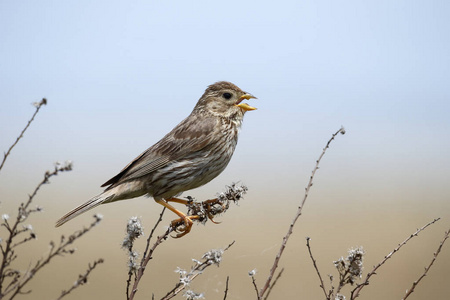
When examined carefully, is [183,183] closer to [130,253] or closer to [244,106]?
[244,106]

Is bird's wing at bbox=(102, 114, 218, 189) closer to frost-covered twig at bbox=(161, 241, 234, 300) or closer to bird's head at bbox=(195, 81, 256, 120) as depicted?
bird's head at bbox=(195, 81, 256, 120)

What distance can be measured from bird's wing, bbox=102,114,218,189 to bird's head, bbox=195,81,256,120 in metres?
0.21

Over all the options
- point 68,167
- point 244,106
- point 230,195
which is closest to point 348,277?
point 230,195

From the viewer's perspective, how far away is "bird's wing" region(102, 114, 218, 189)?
521cm

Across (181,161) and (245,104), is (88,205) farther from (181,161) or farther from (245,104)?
(245,104)

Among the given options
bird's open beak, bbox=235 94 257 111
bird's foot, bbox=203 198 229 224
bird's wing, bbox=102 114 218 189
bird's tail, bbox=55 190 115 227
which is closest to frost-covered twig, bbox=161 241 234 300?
bird's foot, bbox=203 198 229 224

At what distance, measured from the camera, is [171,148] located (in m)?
5.42

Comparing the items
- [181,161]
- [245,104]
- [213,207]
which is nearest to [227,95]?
[245,104]

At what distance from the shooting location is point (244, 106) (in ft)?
18.5

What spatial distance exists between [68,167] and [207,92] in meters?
3.77

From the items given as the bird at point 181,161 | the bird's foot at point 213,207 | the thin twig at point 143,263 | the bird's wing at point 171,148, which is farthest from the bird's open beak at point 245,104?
the thin twig at point 143,263

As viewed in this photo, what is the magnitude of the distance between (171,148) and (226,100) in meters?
0.91

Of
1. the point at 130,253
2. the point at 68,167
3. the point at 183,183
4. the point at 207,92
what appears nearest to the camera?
the point at 68,167

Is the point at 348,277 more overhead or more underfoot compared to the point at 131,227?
more underfoot
